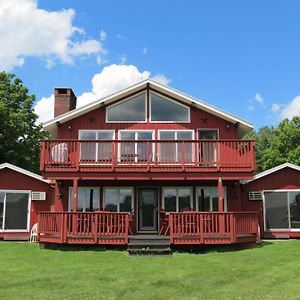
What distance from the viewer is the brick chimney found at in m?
21.0

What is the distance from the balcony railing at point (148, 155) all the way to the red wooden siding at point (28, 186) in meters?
3.19

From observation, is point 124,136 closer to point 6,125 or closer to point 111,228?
point 111,228

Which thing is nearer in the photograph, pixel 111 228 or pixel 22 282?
pixel 22 282

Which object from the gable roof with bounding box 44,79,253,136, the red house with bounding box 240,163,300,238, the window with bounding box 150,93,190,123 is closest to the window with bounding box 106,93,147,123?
the gable roof with bounding box 44,79,253,136

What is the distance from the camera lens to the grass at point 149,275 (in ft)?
28.0

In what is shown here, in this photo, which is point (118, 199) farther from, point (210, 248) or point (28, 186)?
point (210, 248)

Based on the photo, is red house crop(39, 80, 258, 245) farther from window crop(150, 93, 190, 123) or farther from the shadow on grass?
the shadow on grass

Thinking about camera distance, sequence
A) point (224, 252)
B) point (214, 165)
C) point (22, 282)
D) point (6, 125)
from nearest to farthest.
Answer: point (22, 282) < point (224, 252) < point (214, 165) < point (6, 125)

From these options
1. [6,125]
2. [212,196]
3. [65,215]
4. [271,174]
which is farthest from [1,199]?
[6,125]

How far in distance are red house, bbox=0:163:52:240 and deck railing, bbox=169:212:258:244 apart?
7.13 meters

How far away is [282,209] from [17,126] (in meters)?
22.8

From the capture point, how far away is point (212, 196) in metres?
18.4

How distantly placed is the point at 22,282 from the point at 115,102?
35.3ft

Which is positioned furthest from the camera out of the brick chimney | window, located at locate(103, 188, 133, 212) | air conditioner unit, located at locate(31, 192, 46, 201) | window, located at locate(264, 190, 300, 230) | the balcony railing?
the brick chimney
